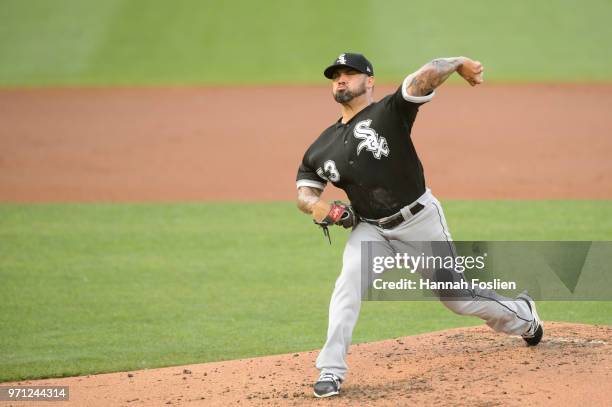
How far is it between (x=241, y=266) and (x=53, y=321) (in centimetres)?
223

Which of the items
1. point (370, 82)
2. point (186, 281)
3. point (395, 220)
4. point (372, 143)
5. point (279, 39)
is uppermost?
point (279, 39)

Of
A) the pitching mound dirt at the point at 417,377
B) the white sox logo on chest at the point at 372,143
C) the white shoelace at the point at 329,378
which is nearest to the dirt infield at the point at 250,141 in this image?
the pitching mound dirt at the point at 417,377

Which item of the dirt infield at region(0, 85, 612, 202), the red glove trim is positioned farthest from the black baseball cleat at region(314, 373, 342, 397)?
the dirt infield at region(0, 85, 612, 202)

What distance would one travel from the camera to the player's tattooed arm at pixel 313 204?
5.68 m

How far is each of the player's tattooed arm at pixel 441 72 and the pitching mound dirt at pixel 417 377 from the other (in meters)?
1.67

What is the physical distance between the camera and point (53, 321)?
8.18 metres

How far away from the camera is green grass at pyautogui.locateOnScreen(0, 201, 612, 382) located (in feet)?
24.6

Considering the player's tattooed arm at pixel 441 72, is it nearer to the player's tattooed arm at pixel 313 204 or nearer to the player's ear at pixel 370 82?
the player's ear at pixel 370 82

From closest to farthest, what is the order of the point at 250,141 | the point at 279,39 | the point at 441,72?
the point at 441,72 < the point at 250,141 < the point at 279,39

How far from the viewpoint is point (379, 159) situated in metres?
5.61

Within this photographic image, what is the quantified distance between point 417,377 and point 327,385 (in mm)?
620

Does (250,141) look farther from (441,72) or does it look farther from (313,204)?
(441,72)

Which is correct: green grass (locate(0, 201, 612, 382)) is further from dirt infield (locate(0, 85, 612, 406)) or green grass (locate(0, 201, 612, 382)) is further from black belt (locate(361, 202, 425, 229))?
black belt (locate(361, 202, 425, 229))

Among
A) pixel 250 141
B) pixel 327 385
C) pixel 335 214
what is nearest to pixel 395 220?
pixel 335 214
